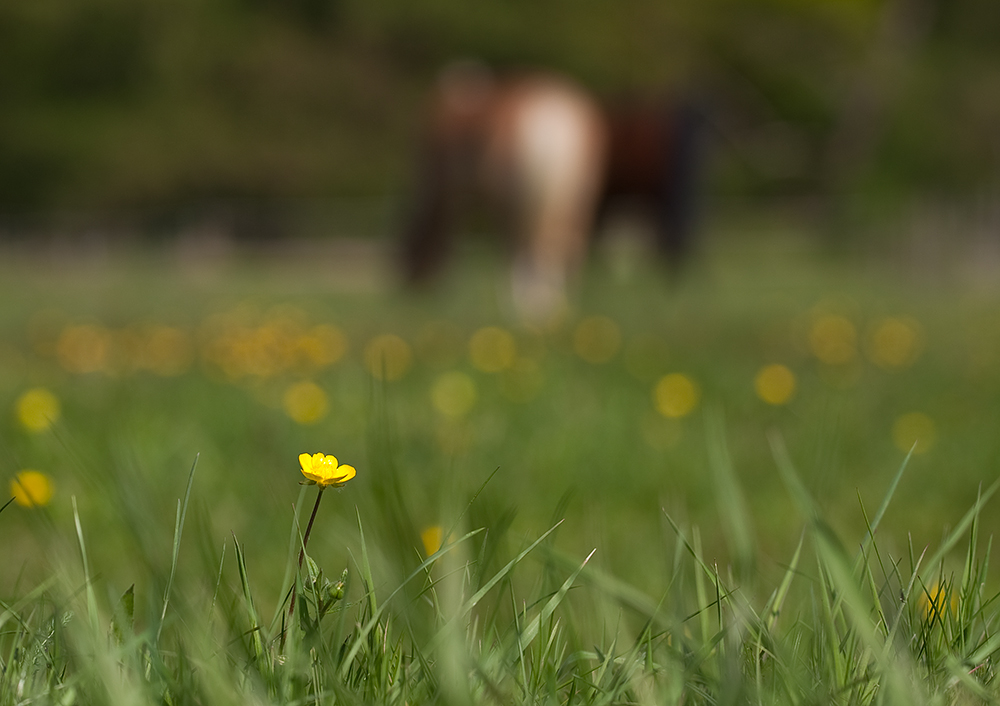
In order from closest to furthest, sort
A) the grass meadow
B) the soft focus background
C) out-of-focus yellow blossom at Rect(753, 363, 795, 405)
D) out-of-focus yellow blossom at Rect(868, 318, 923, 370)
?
1. the grass meadow
2. the soft focus background
3. out-of-focus yellow blossom at Rect(753, 363, 795, 405)
4. out-of-focus yellow blossom at Rect(868, 318, 923, 370)

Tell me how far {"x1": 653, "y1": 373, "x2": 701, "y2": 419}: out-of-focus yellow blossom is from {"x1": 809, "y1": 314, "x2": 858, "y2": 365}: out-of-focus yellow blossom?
1019 mm

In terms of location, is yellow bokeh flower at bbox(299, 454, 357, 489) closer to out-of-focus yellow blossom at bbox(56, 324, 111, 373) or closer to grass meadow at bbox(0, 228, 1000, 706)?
grass meadow at bbox(0, 228, 1000, 706)

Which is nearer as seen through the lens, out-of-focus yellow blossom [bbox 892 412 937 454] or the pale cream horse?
out-of-focus yellow blossom [bbox 892 412 937 454]

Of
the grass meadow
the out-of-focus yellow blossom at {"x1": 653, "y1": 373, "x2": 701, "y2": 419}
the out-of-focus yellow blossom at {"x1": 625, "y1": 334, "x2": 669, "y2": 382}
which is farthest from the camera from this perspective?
the out-of-focus yellow blossom at {"x1": 625, "y1": 334, "x2": 669, "y2": 382}

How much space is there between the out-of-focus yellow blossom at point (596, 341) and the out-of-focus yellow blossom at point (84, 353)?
64.0 inches

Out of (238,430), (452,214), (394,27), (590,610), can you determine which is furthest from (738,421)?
(394,27)

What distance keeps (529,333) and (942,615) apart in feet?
12.4

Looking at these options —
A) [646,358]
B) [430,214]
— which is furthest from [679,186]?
[646,358]

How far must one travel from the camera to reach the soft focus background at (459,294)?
196cm

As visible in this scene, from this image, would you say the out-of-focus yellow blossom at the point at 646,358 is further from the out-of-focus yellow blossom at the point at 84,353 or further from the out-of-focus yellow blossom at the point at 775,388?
the out-of-focus yellow blossom at the point at 84,353

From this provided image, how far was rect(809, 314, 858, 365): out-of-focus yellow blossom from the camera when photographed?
366 cm

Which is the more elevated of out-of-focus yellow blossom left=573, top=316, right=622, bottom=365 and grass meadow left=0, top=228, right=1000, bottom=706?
grass meadow left=0, top=228, right=1000, bottom=706

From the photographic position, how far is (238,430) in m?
2.58

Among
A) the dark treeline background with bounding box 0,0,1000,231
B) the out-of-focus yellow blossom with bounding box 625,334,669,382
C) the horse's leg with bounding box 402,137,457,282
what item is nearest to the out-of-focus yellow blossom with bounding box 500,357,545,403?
the out-of-focus yellow blossom with bounding box 625,334,669,382
